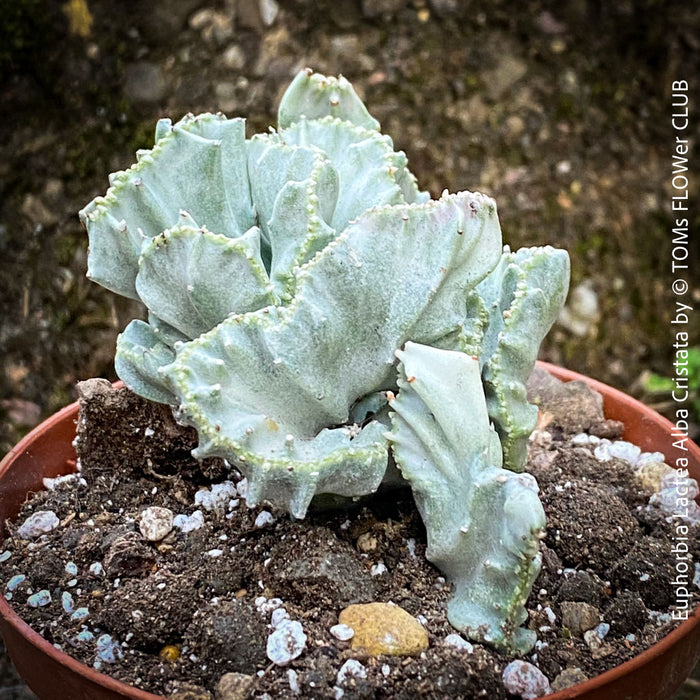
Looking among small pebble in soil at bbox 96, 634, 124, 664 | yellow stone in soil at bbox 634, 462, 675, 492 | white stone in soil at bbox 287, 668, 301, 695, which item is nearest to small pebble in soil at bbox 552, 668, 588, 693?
white stone in soil at bbox 287, 668, 301, 695

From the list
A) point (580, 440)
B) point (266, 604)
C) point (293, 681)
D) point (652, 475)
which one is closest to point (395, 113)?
point (580, 440)

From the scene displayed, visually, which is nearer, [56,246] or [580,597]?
[580,597]

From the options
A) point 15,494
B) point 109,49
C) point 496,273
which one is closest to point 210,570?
point 15,494

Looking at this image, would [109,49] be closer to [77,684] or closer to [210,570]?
[210,570]

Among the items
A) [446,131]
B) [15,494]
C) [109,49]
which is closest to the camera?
[15,494]

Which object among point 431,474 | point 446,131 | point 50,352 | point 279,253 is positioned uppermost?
point 279,253

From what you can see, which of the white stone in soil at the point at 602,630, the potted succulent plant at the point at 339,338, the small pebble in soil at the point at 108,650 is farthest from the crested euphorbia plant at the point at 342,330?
the small pebble in soil at the point at 108,650

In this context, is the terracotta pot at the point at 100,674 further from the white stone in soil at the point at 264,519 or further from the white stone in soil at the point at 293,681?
the white stone in soil at the point at 264,519

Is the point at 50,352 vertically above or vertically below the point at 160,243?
below

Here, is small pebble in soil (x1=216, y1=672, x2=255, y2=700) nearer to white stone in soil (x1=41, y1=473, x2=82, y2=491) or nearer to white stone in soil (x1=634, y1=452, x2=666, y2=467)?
white stone in soil (x1=41, y1=473, x2=82, y2=491)
